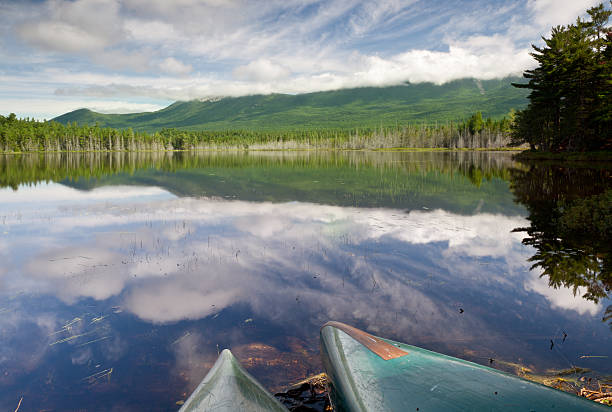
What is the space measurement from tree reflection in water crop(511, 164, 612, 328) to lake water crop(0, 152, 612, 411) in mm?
86

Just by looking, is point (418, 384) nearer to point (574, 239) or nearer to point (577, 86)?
point (574, 239)

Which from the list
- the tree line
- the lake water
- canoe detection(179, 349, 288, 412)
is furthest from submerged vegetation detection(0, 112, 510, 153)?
canoe detection(179, 349, 288, 412)

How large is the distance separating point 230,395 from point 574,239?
14.9m

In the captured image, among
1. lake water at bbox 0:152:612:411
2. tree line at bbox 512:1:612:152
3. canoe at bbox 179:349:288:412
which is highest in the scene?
tree line at bbox 512:1:612:152

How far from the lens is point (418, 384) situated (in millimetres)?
4391

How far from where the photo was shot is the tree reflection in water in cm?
1038

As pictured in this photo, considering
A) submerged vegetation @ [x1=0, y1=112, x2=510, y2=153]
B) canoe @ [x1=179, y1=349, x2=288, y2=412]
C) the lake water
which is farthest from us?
submerged vegetation @ [x1=0, y1=112, x2=510, y2=153]

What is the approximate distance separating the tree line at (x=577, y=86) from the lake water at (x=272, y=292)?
1263 inches

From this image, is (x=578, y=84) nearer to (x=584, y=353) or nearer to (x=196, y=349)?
(x=584, y=353)

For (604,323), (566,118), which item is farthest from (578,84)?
(604,323)

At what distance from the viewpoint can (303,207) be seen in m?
23.1

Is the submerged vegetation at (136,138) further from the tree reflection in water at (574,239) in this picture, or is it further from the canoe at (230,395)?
the canoe at (230,395)

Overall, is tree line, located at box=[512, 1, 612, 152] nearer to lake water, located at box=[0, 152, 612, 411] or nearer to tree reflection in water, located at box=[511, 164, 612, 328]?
tree reflection in water, located at box=[511, 164, 612, 328]

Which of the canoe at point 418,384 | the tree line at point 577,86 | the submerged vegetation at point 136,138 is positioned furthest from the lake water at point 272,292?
the submerged vegetation at point 136,138
